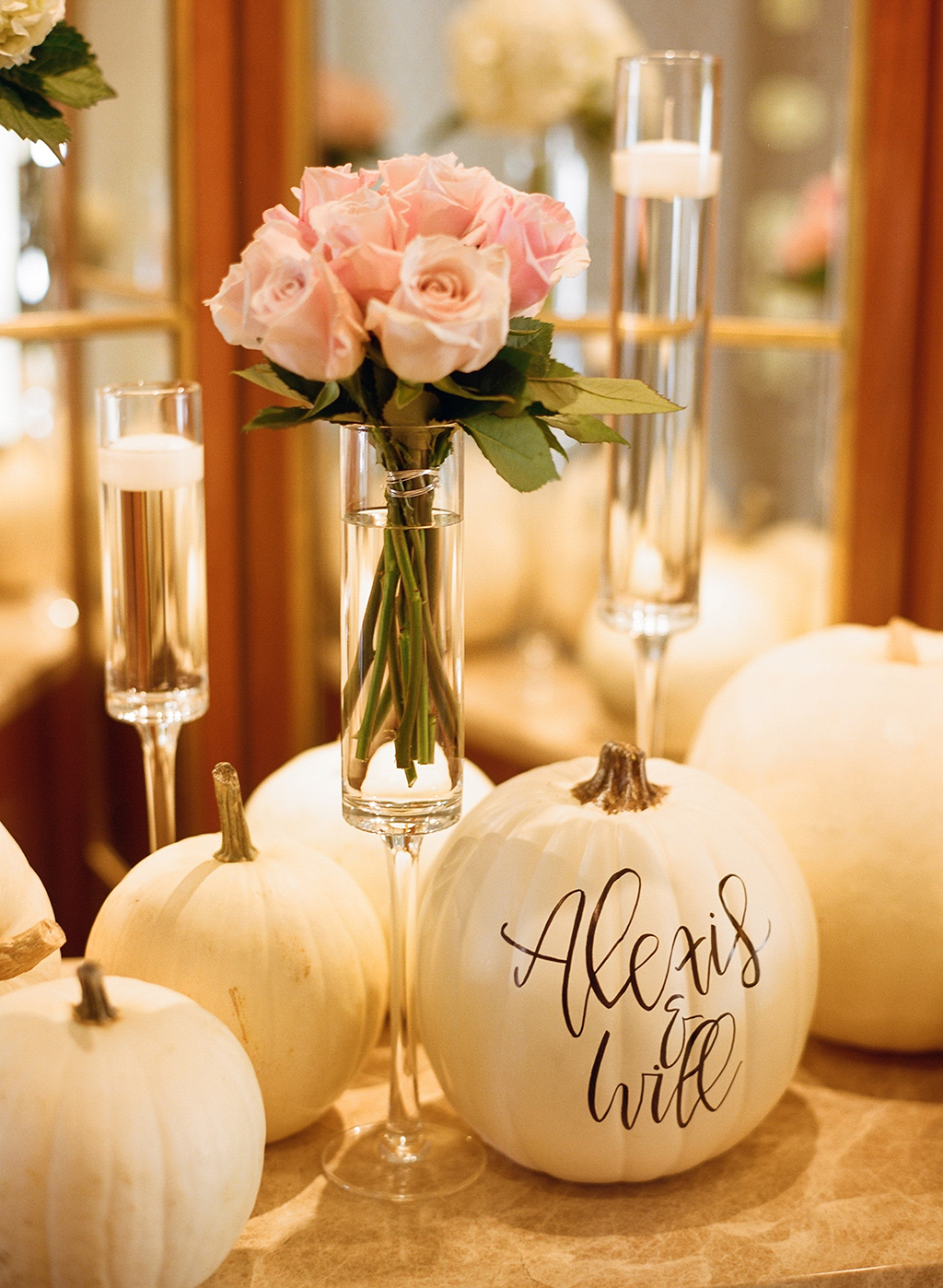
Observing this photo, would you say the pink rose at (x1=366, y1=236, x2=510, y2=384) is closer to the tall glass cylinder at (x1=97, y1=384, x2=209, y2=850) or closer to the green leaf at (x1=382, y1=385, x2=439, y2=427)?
the green leaf at (x1=382, y1=385, x2=439, y2=427)

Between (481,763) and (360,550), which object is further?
(481,763)

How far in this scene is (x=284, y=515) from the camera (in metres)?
1.83

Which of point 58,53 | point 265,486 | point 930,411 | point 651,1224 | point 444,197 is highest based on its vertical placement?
point 58,53

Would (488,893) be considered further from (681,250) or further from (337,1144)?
(681,250)

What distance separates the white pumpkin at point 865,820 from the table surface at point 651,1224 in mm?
79

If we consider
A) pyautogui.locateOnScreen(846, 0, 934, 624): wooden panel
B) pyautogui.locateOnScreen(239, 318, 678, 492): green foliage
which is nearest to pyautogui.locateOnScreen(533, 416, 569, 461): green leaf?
pyautogui.locateOnScreen(239, 318, 678, 492): green foliage

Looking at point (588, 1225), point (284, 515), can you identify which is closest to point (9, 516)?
point (284, 515)

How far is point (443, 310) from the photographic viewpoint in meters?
0.65

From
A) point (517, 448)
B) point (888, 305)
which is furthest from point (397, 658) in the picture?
point (888, 305)

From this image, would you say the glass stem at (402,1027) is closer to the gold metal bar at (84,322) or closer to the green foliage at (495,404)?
the green foliage at (495,404)

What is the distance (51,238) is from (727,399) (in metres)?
0.89

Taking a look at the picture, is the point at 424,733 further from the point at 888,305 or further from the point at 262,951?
the point at 888,305

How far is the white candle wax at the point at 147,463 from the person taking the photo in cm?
86

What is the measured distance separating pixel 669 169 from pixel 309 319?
16.1 inches
